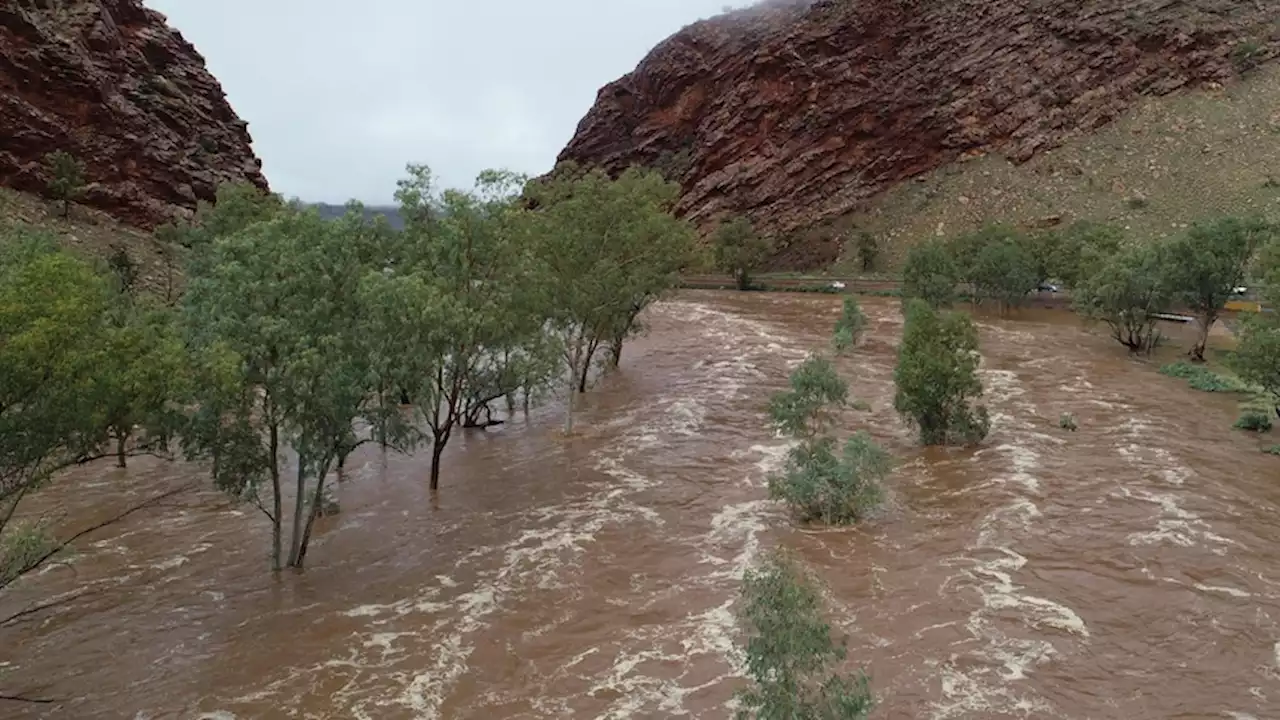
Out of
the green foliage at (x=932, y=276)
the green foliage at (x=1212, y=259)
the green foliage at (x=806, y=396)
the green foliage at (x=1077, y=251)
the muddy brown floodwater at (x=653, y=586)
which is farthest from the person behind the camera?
the green foliage at (x=932, y=276)

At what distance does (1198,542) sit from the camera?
17.2 meters

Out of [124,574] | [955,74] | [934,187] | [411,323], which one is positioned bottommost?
[124,574]

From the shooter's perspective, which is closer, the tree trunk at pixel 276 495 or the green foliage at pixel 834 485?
the tree trunk at pixel 276 495

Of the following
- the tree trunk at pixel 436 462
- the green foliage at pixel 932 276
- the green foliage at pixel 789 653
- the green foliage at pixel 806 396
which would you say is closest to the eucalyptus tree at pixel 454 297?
the tree trunk at pixel 436 462

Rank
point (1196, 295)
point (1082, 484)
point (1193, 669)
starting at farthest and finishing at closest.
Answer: point (1196, 295) < point (1082, 484) < point (1193, 669)

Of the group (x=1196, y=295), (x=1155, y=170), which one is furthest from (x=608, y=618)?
(x=1155, y=170)

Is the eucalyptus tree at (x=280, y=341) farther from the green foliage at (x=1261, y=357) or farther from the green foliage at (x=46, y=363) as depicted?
the green foliage at (x=1261, y=357)

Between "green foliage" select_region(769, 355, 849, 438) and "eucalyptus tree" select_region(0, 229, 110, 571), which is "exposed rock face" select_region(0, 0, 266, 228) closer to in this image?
"eucalyptus tree" select_region(0, 229, 110, 571)

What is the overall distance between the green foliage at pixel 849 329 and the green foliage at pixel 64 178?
45788 mm

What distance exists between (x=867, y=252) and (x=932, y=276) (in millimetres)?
25863

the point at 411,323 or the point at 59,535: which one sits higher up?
the point at 411,323

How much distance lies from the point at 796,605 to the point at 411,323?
1018 centimetres

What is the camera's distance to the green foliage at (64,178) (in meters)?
51.3

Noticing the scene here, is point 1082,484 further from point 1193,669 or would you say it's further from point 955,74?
point 955,74
